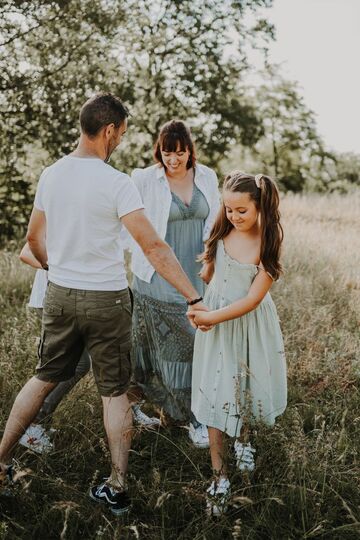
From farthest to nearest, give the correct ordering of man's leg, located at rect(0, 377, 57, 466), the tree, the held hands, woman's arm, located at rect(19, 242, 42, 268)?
the tree
woman's arm, located at rect(19, 242, 42, 268)
the held hands
man's leg, located at rect(0, 377, 57, 466)

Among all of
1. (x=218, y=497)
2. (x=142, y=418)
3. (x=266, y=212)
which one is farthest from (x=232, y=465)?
(x=266, y=212)

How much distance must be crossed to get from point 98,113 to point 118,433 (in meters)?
1.61

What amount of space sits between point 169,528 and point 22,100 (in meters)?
6.93

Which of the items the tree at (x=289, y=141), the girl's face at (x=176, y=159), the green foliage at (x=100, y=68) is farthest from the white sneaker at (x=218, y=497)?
the tree at (x=289, y=141)

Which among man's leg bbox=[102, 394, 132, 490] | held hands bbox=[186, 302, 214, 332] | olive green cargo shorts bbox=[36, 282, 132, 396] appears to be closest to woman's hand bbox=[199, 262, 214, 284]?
held hands bbox=[186, 302, 214, 332]

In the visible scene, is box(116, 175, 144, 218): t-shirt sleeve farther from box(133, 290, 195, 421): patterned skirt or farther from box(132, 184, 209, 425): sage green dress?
box(133, 290, 195, 421): patterned skirt

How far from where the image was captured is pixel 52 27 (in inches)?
304

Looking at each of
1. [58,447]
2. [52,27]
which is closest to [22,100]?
[52,27]

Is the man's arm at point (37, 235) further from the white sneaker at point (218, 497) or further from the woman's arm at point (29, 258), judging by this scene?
the white sneaker at point (218, 497)

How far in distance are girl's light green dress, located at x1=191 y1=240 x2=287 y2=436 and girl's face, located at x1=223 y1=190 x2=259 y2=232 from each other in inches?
7.9

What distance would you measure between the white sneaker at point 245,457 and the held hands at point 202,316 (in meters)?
0.65

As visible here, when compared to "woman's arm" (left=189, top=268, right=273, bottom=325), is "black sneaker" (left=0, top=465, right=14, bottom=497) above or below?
below

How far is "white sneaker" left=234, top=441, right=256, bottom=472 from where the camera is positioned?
2906 mm

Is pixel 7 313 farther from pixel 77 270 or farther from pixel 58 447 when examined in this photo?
pixel 77 270
